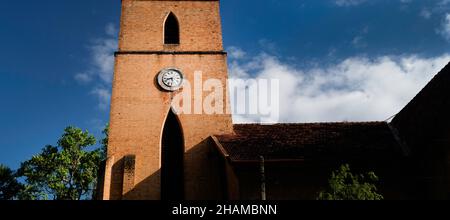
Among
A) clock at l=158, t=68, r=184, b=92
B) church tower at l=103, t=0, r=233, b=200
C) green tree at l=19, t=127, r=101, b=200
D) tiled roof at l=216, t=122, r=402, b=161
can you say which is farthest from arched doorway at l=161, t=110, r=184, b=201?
green tree at l=19, t=127, r=101, b=200

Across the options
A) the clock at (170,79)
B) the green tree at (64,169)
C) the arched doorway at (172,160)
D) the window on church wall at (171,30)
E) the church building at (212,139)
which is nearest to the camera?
the church building at (212,139)

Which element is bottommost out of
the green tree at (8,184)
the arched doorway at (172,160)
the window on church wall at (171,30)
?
the arched doorway at (172,160)

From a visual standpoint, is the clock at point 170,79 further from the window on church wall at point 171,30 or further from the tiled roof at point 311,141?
the tiled roof at point 311,141

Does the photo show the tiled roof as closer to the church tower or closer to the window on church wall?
the church tower

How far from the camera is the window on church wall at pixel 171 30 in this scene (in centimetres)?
1884

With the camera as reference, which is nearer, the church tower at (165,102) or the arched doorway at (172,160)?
the church tower at (165,102)

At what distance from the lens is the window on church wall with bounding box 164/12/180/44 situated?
18.8 metres

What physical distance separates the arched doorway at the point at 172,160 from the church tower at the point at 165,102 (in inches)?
1.5

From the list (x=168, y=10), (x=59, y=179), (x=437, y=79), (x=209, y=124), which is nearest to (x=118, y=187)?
(x=209, y=124)

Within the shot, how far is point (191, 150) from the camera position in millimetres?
16453

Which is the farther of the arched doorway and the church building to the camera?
the arched doorway

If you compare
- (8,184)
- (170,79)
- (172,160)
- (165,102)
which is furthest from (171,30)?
(8,184)

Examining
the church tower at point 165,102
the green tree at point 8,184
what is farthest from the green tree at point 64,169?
the church tower at point 165,102

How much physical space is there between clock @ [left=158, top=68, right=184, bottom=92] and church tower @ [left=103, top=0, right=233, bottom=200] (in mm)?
43
